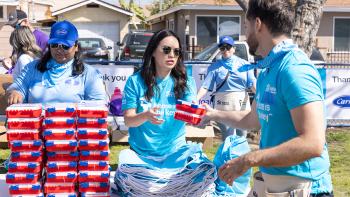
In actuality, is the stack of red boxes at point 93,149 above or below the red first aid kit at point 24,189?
above

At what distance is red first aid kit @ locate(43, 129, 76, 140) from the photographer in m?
3.86

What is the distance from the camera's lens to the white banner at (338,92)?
35.5 ft

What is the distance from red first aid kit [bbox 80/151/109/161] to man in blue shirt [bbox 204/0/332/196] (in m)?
1.48

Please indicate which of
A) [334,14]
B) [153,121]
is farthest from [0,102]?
[334,14]

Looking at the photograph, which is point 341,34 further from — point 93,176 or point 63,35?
point 93,176

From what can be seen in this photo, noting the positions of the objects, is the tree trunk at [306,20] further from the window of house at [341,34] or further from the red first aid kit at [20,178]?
the window of house at [341,34]

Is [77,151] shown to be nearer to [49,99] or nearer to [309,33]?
[49,99]

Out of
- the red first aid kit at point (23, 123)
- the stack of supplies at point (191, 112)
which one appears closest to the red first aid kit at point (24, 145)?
the red first aid kit at point (23, 123)

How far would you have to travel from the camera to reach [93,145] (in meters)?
3.96

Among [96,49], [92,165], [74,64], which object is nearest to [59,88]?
[74,64]

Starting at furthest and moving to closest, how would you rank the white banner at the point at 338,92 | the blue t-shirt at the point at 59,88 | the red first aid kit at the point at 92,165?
the white banner at the point at 338,92
the blue t-shirt at the point at 59,88
the red first aid kit at the point at 92,165

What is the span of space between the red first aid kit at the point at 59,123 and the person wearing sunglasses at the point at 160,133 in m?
0.46

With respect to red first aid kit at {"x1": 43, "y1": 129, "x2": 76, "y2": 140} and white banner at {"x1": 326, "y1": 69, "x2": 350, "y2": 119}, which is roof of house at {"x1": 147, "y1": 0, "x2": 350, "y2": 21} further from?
red first aid kit at {"x1": 43, "y1": 129, "x2": 76, "y2": 140}

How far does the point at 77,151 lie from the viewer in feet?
13.1
